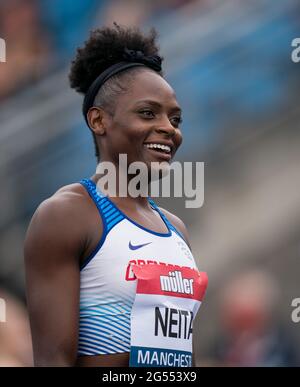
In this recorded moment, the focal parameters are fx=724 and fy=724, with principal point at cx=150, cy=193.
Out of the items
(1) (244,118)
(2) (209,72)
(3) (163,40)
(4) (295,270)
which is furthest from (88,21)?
(4) (295,270)

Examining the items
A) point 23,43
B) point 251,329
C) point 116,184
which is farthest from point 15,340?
point 116,184

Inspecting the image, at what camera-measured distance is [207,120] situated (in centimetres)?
593

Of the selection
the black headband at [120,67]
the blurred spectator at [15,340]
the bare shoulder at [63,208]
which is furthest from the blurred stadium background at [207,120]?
the bare shoulder at [63,208]

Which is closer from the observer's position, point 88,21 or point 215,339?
point 215,339

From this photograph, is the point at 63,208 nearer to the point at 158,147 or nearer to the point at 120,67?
the point at 158,147

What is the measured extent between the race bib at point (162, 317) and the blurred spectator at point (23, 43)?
12.5 feet

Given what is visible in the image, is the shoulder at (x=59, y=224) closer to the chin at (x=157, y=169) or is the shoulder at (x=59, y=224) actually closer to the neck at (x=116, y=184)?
the neck at (x=116, y=184)

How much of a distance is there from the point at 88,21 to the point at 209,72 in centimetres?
108

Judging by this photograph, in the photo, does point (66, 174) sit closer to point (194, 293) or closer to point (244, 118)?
point (244, 118)

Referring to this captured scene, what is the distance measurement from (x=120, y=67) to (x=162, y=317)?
3.16 feet

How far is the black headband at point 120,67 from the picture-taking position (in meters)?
2.76

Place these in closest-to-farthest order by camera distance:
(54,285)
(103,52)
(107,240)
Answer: (54,285) < (107,240) < (103,52)
